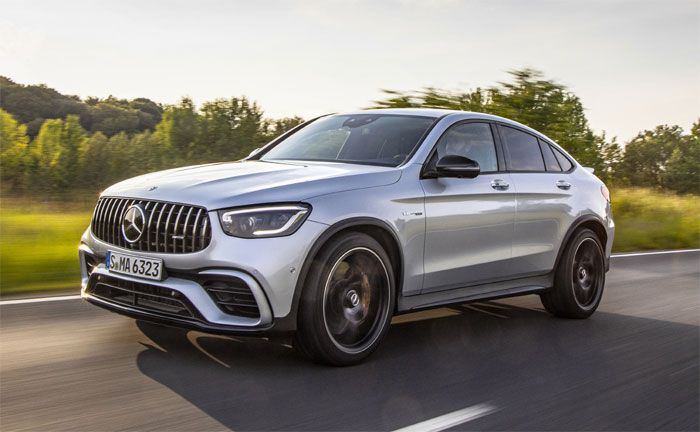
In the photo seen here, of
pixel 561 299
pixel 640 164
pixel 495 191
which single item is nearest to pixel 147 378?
pixel 495 191

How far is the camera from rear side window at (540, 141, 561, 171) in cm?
708

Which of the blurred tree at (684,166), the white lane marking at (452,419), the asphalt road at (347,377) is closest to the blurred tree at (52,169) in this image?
the asphalt road at (347,377)

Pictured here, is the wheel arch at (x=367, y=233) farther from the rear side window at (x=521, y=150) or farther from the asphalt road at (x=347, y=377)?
the rear side window at (x=521, y=150)

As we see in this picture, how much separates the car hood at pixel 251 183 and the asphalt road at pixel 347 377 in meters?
0.97

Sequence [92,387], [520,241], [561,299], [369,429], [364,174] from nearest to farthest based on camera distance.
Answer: [369,429], [92,387], [364,174], [520,241], [561,299]

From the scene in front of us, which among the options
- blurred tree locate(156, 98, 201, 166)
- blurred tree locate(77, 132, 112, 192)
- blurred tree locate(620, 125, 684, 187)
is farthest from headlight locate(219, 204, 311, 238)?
blurred tree locate(620, 125, 684, 187)

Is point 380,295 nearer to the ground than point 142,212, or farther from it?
nearer to the ground

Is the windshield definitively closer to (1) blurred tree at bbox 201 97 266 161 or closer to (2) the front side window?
(2) the front side window

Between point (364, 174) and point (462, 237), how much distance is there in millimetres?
995

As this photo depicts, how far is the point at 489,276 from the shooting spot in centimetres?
618

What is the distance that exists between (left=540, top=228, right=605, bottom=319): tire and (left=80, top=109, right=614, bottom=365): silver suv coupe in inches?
Result: 1.8

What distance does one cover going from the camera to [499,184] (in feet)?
20.7

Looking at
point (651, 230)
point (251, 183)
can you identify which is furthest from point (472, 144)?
point (651, 230)

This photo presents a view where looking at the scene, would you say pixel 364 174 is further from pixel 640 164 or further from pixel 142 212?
pixel 640 164
